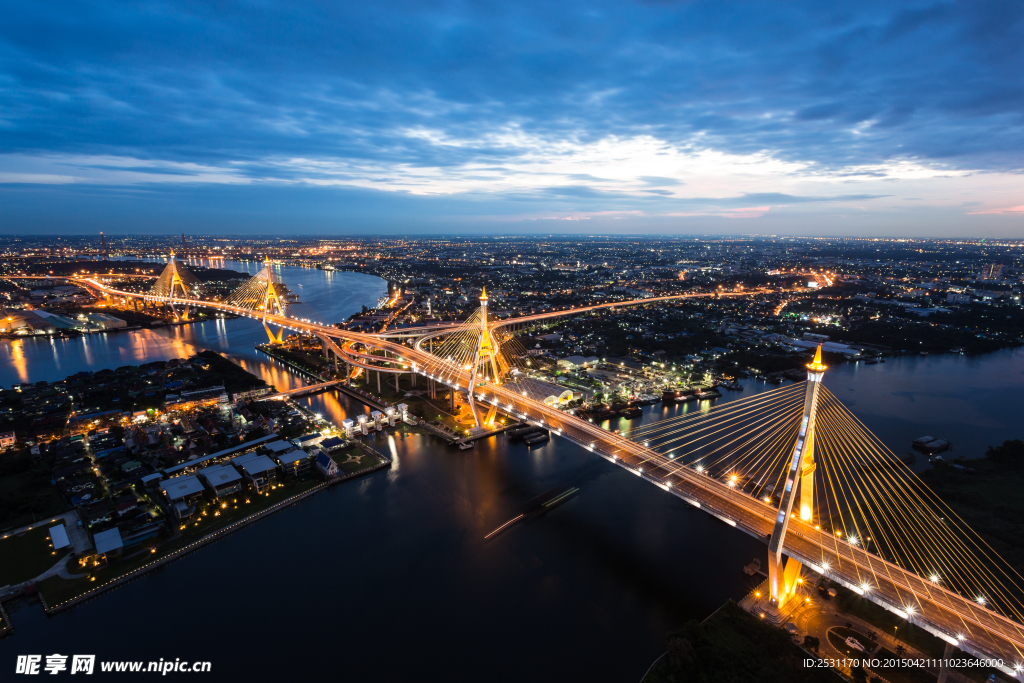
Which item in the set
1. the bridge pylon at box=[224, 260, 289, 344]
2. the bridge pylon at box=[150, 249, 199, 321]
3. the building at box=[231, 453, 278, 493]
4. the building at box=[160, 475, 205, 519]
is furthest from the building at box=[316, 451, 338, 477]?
the bridge pylon at box=[150, 249, 199, 321]

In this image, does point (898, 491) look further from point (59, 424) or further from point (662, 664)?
point (59, 424)

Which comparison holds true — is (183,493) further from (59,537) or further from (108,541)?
(59,537)

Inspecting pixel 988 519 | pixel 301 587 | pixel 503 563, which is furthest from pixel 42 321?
pixel 988 519

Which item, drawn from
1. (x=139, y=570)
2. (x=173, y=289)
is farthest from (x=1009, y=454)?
(x=173, y=289)

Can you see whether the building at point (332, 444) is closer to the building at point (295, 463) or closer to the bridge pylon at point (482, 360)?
the building at point (295, 463)

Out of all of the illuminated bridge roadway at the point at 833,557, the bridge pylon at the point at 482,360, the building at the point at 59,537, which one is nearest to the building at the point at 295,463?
the building at the point at 59,537

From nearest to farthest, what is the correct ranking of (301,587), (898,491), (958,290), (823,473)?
(301,587), (898,491), (823,473), (958,290)
